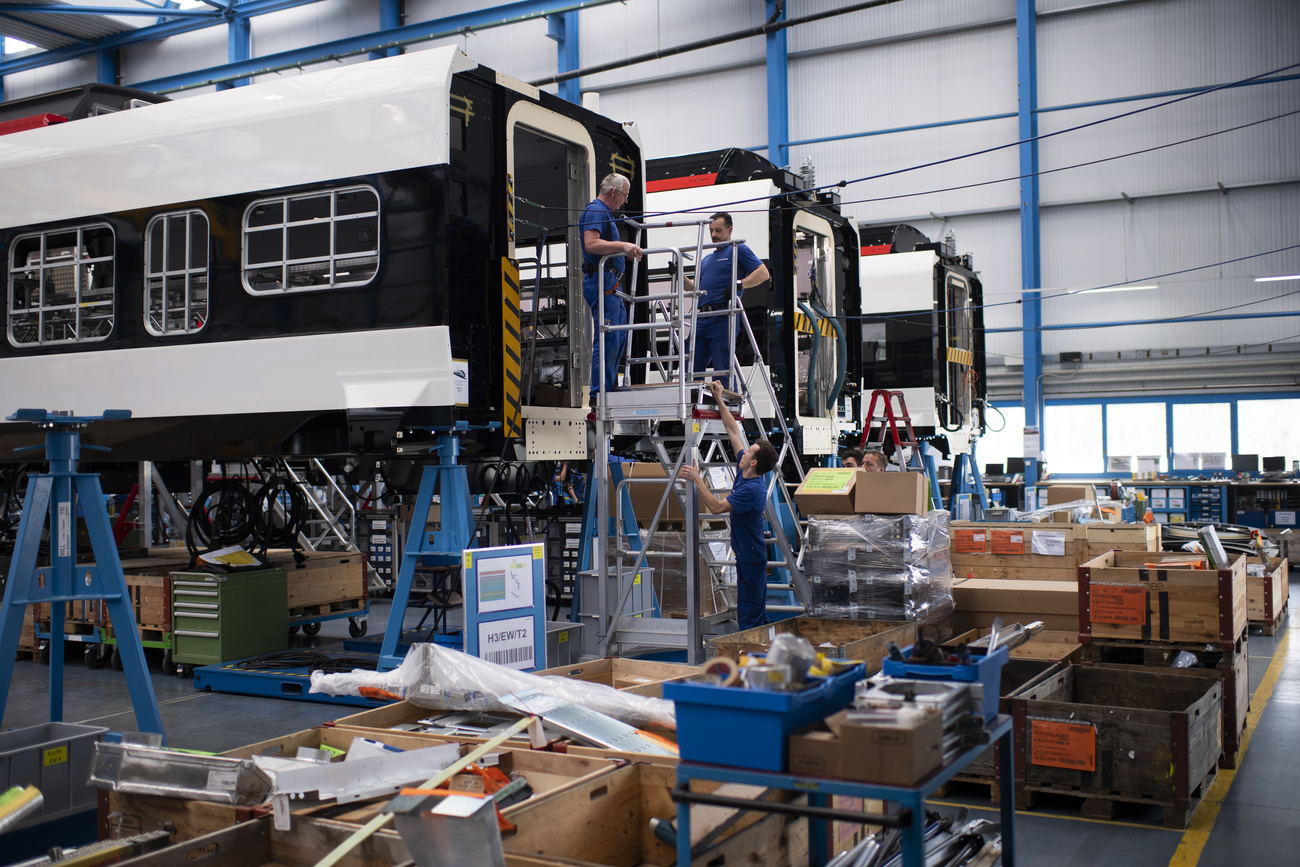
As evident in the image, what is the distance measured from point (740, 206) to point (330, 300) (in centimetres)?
460

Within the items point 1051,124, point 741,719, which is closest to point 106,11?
point 1051,124

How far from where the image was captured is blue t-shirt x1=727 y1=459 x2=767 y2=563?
683 cm

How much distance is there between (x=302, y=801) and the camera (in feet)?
11.3

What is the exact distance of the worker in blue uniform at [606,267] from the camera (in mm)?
7086

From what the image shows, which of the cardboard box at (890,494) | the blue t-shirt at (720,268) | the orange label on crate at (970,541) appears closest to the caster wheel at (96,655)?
the blue t-shirt at (720,268)

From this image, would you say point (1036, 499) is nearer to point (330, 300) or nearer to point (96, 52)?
point (330, 300)

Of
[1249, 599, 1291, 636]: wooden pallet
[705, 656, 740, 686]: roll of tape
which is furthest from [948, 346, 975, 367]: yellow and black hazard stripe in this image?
[705, 656, 740, 686]: roll of tape

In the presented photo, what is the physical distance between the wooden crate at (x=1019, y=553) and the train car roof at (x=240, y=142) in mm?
5287

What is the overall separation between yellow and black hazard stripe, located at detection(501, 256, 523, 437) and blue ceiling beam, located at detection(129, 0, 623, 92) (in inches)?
514

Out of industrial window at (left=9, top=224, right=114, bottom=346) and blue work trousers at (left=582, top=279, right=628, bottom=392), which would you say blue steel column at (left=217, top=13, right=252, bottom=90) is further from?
blue work trousers at (left=582, top=279, right=628, bottom=392)

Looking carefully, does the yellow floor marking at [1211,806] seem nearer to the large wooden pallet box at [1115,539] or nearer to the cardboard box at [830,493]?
the large wooden pallet box at [1115,539]

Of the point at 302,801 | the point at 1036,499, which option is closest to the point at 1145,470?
the point at 1036,499

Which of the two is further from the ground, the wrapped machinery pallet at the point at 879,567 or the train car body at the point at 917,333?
the train car body at the point at 917,333

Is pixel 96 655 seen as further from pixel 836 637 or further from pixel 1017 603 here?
pixel 1017 603
